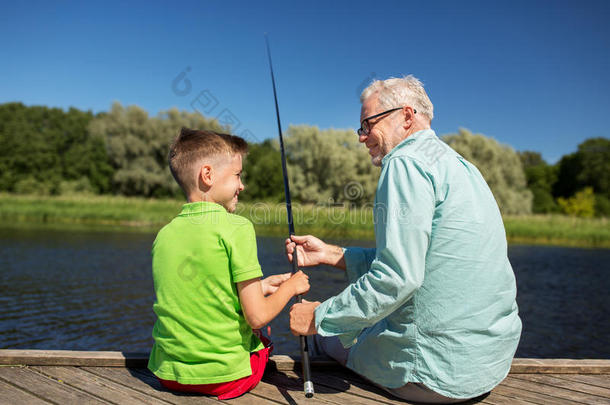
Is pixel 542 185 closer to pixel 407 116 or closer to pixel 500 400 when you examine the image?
pixel 500 400

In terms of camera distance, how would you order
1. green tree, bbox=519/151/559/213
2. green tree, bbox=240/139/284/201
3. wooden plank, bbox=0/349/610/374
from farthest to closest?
green tree, bbox=519/151/559/213 < green tree, bbox=240/139/284/201 < wooden plank, bbox=0/349/610/374

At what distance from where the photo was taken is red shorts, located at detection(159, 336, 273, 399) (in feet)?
5.86

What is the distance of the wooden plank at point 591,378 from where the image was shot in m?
2.19

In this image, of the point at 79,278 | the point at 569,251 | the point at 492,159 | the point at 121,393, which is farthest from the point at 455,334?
the point at 492,159

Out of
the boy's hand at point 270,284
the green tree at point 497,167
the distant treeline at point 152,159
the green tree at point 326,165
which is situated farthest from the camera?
the green tree at point 497,167

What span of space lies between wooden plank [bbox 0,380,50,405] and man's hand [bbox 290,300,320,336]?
1.00m

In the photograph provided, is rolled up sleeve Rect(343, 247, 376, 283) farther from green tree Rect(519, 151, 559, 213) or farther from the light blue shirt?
green tree Rect(519, 151, 559, 213)

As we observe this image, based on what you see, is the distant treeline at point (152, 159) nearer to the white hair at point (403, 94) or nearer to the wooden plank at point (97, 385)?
the wooden plank at point (97, 385)

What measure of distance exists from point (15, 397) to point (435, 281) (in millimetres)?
1679

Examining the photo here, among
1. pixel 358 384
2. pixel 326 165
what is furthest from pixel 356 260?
pixel 326 165

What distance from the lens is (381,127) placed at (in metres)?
1.88

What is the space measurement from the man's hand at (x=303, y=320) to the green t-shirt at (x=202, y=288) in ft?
0.68

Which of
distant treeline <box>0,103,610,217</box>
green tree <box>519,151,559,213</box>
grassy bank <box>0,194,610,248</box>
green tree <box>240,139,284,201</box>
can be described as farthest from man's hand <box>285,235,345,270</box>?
green tree <box>519,151,559,213</box>

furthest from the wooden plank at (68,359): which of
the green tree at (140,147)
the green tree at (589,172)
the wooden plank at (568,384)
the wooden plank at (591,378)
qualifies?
the green tree at (589,172)
